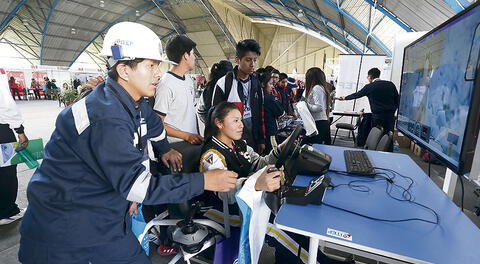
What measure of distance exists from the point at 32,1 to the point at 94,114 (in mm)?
21305

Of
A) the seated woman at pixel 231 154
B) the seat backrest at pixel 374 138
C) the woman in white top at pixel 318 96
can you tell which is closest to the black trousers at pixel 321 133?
the woman in white top at pixel 318 96

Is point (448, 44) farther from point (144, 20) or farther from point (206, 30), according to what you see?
point (144, 20)

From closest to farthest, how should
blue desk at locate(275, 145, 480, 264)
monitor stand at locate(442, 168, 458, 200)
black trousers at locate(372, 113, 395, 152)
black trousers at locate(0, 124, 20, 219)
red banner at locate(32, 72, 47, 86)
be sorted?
blue desk at locate(275, 145, 480, 264) → monitor stand at locate(442, 168, 458, 200) → black trousers at locate(0, 124, 20, 219) → black trousers at locate(372, 113, 395, 152) → red banner at locate(32, 72, 47, 86)

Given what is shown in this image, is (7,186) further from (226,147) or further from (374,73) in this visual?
(374,73)

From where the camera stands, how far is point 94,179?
99 centimetres

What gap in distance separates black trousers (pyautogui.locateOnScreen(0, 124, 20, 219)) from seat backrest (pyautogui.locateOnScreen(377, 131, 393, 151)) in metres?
3.40

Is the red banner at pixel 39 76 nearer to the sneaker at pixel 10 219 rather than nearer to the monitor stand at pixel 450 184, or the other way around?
the sneaker at pixel 10 219

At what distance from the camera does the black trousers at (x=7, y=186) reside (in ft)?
7.43

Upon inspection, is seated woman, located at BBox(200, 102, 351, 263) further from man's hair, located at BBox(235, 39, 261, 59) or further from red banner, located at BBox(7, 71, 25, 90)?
red banner, located at BBox(7, 71, 25, 90)

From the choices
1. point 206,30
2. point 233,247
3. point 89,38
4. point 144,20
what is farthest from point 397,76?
point 89,38

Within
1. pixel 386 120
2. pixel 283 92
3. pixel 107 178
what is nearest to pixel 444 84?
pixel 107 178

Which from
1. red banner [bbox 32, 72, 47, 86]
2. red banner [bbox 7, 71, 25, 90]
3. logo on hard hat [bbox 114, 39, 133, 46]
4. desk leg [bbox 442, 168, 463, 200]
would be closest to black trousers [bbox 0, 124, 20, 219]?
logo on hard hat [bbox 114, 39, 133, 46]

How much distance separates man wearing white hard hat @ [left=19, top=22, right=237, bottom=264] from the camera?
0.90 m

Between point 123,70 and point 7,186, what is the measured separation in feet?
7.63
